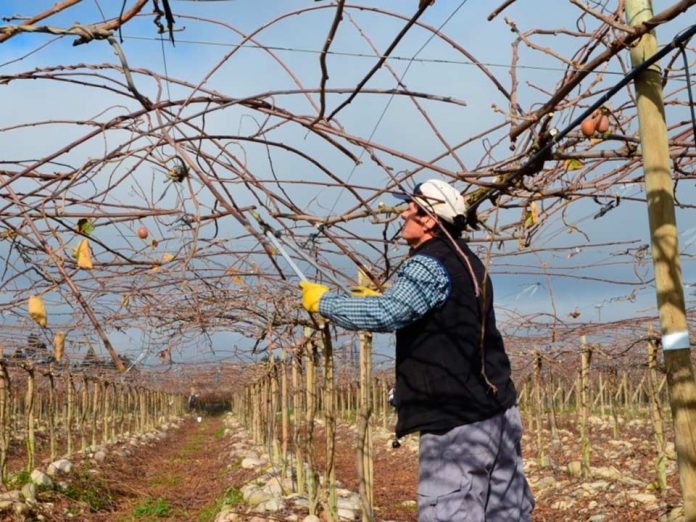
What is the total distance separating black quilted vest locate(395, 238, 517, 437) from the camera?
2715 mm

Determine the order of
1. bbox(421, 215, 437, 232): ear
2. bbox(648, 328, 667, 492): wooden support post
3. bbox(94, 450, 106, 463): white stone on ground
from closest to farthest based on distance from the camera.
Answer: bbox(421, 215, 437, 232): ear < bbox(648, 328, 667, 492): wooden support post < bbox(94, 450, 106, 463): white stone on ground

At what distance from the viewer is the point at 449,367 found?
2.72 meters

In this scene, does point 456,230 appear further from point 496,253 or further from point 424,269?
point 496,253

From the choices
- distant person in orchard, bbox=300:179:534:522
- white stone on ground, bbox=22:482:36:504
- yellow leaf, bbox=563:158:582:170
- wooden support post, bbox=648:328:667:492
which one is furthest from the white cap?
white stone on ground, bbox=22:482:36:504

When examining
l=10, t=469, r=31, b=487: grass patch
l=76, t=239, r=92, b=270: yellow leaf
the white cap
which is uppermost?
the white cap

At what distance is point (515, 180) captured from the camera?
2.69m

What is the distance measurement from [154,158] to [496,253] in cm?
236

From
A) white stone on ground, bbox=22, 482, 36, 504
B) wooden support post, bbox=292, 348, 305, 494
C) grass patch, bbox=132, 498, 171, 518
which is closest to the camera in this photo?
wooden support post, bbox=292, 348, 305, 494

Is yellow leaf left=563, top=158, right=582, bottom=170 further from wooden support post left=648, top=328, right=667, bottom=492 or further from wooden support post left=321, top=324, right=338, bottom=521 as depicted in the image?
wooden support post left=648, top=328, right=667, bottom=492

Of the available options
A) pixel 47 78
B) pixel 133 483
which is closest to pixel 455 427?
pixel 47 78

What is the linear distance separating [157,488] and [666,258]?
11.7 meters

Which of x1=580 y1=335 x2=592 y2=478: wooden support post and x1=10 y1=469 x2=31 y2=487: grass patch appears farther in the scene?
x1=10 y1=469 x2=31 y2=487: grass patch

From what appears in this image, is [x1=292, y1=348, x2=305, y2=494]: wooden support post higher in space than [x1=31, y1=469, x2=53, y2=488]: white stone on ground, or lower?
higher

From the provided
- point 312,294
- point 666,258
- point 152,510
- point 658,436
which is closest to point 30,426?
point 152,510
